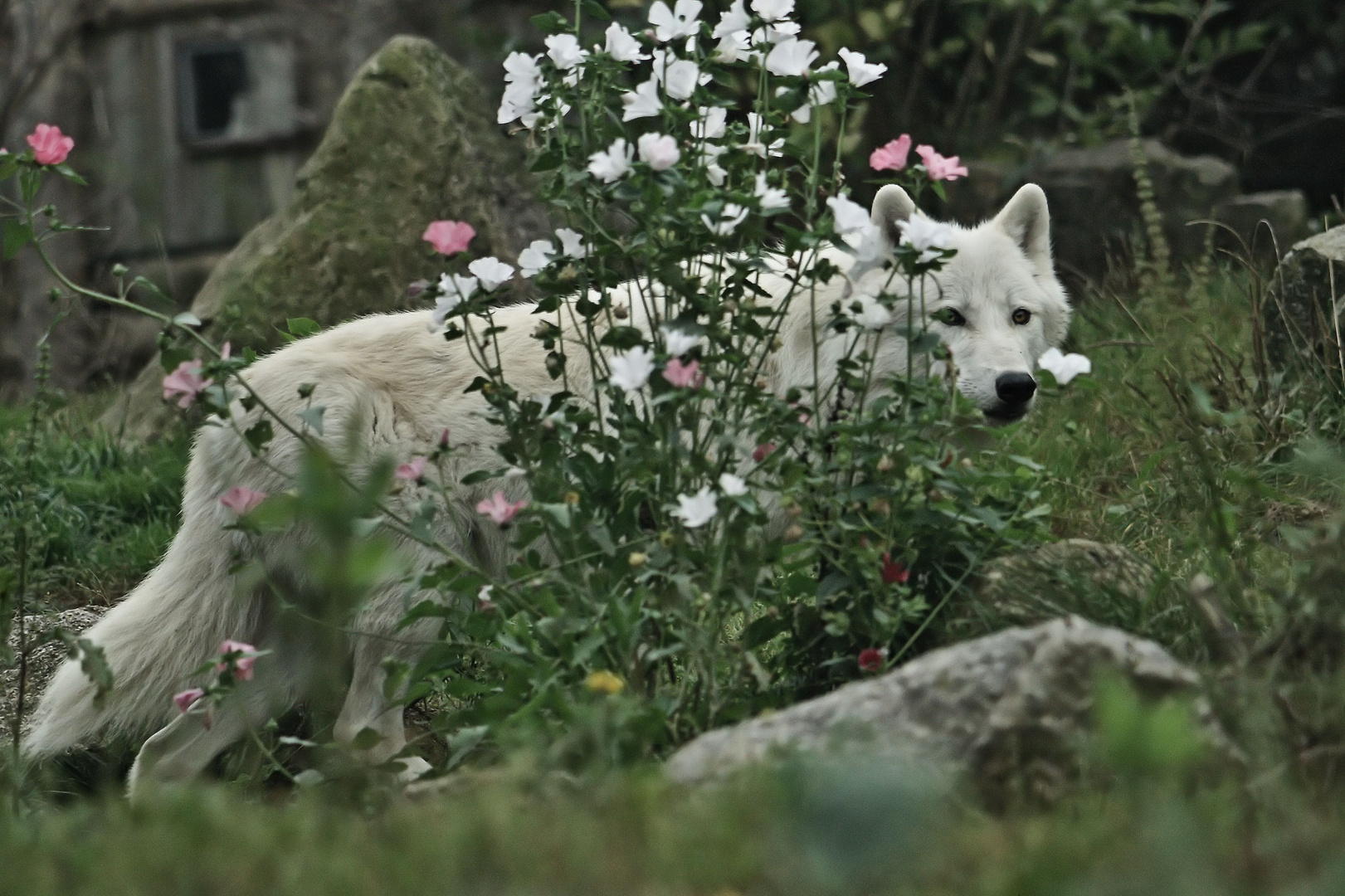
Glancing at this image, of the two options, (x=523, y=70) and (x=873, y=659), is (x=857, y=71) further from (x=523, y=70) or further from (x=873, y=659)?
(x=873, y=659)

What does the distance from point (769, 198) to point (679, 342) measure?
0.35 metres

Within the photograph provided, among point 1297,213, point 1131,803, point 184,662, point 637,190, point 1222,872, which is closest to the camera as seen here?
point 1222,872

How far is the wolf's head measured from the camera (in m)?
3.75

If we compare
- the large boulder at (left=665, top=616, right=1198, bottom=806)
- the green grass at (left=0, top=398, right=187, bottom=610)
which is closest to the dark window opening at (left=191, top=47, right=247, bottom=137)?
the green grass at (left=0, top=398, right=187, bottom=610)

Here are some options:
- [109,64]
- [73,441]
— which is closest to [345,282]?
[73,441]

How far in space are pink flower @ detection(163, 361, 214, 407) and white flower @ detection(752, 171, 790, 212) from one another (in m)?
1.10

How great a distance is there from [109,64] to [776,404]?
13544mm

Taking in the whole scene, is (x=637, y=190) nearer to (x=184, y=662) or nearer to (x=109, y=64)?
(x=184, y=662)

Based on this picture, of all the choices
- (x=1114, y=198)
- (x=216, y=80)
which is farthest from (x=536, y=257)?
(x=216, y=80)

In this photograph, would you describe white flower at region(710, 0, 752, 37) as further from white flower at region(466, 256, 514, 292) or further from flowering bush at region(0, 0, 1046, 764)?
white flower at region(466, 256, 514, 292)

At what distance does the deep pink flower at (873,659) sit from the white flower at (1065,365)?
0.61 meters

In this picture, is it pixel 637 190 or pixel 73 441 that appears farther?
pixel 73 441

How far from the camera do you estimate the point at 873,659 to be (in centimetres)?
270

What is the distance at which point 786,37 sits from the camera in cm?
292
